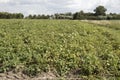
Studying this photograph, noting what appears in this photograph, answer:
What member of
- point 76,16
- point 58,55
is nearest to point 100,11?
point 76,16

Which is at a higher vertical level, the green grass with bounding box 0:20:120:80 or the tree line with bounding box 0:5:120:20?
the green grass with bounding box 0:20:120:80

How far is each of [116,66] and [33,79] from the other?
114 inches

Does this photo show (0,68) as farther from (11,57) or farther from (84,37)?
(84,37)

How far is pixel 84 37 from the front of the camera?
14297mm

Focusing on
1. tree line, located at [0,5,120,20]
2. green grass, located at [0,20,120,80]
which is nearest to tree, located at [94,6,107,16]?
tree line, located at [0,5,120,20]

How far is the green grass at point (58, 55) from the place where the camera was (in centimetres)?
971

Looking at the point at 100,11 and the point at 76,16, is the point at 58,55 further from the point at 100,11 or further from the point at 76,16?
the point at 100,11

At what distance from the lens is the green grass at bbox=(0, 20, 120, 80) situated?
9.71 metres

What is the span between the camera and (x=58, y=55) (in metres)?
10.6

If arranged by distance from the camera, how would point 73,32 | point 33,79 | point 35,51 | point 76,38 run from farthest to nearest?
point 73,32, point 76,38, point 35,51, point 33,79

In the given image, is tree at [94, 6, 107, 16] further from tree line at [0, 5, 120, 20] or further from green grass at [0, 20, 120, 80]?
green grass at [0, 20, 120, 80]

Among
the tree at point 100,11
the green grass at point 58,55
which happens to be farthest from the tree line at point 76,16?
the green grass at point 58,55

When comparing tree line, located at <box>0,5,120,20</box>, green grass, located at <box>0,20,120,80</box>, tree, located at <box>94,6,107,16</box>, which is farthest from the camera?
tree, located at <box>94,6,107,16</box>

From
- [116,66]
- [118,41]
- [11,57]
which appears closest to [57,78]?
[11,57]
